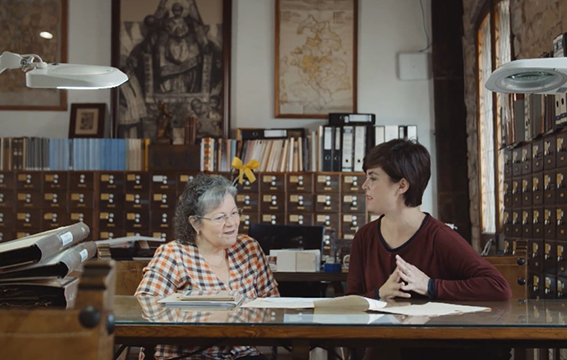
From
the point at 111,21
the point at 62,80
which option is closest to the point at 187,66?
the point at 111,21

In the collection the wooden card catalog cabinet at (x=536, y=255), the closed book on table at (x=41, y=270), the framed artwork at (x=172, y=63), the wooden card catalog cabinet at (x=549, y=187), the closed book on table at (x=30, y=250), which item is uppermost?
the framed artwork at (x=172, y=63)

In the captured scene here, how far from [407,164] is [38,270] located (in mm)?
1358

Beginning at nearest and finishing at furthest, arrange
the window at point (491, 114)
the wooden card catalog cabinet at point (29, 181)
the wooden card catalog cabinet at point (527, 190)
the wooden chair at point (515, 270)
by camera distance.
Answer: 1. the wooden chair at point (515, 270)
2. the wooden card catalog cabinet at point (527, 190)
3. the window at point (491, 114)
4. the wooden card catalog cabinet at point (29, 181)

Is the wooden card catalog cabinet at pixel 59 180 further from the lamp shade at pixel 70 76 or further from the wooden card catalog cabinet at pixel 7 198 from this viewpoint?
the lamp shade at pixel 70 76

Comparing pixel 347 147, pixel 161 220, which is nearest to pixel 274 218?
pixel 347 147

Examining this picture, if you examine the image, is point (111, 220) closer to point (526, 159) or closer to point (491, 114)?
point (491, 114)

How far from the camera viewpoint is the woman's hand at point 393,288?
7.20ft

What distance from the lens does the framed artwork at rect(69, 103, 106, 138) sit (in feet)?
24.3

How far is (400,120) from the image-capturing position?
743 cm

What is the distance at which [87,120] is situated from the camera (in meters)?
7.48

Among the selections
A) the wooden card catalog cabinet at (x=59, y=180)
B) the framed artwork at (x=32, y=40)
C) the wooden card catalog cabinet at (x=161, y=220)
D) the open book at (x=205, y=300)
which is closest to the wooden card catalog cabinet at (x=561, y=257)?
the open book at (x=205, y=300)

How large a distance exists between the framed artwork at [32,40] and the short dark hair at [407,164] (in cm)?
572

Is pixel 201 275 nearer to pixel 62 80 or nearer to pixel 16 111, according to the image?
pixel 62 80

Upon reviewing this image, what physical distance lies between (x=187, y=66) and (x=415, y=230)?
545 cm
